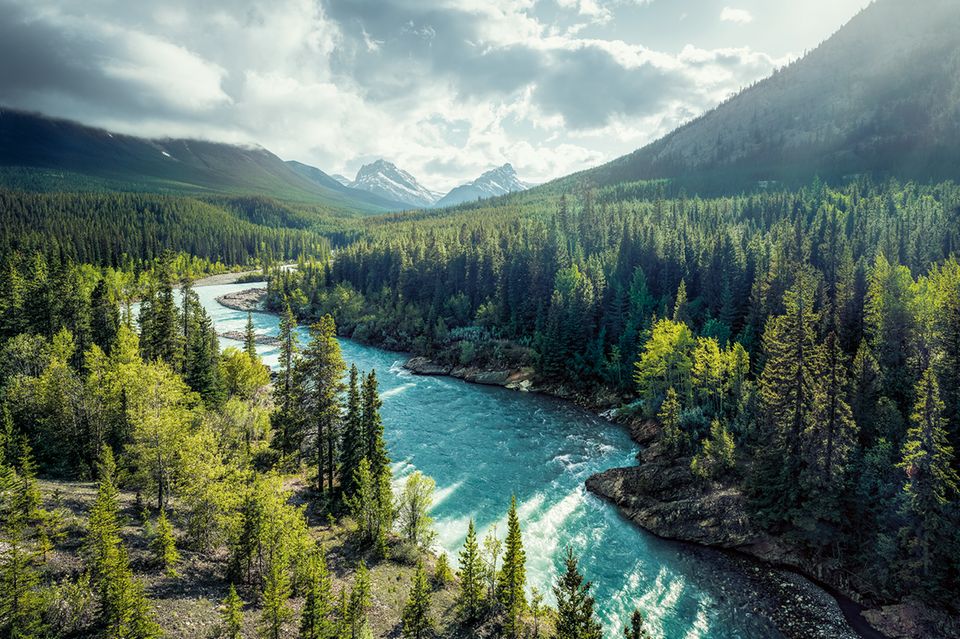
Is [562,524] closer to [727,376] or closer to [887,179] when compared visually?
[727,376]

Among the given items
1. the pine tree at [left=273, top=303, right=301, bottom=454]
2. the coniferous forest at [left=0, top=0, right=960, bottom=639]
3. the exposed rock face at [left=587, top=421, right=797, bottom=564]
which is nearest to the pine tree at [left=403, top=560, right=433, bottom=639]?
the coniferous forest at [left=0, top=0, right=960, bottom=639]

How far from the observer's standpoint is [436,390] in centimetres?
8350

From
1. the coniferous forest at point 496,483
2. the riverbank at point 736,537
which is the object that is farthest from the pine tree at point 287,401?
the riverbank at point 736,537

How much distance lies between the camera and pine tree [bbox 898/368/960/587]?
32.4 meters

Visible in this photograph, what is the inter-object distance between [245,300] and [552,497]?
144 metres

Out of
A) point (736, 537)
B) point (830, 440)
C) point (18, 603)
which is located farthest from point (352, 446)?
point (830, 440)

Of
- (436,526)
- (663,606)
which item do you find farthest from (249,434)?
(663,606)

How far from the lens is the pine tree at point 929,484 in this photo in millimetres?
32406

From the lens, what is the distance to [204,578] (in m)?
27.9

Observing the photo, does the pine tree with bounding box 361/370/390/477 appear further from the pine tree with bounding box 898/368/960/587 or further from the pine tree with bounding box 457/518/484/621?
the pine tree with bounding box 898/368/960/587

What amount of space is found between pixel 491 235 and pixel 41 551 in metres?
124

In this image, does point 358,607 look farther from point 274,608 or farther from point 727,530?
point 727,530

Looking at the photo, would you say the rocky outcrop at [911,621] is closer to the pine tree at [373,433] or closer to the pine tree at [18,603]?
the pine tree at [373,433]

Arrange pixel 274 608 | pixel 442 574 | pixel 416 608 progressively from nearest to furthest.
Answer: pixel 274 608 → pixel 416 608 → pixel 442 574
